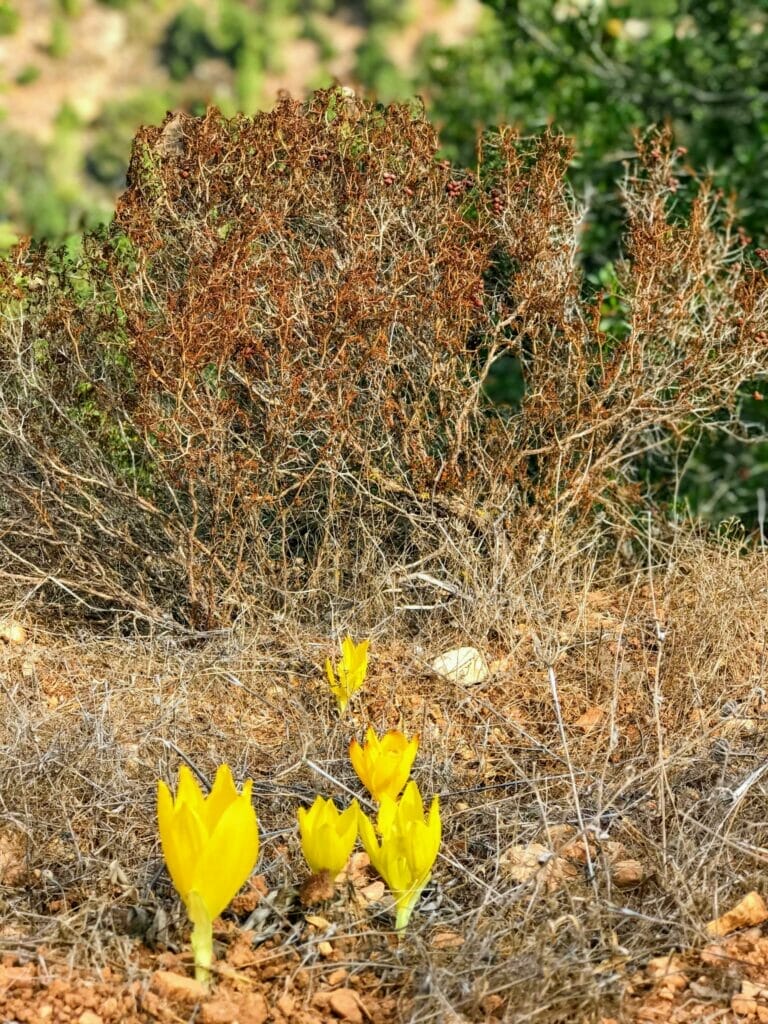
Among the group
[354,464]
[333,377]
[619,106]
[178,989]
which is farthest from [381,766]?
[619,106]

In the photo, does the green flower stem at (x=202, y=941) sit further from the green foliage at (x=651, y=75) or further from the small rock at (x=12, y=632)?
the green foliage at (x=651, y=75)

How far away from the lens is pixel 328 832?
223 cm

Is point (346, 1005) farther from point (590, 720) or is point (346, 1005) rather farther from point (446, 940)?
point (590, 720)

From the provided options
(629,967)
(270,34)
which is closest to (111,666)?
(629,967)

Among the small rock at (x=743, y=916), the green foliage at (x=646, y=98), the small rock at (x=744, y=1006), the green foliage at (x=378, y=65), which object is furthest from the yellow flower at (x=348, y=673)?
the green foliage at (x=378, y=65)

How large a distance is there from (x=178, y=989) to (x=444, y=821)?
0.69 metres

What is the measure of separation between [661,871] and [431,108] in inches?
237

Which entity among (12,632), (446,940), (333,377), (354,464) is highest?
(333,377)

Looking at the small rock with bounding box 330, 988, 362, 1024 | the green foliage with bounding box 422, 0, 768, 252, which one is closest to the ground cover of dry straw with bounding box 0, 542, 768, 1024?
the small rock with bounding box 330, 988, 362, 1024

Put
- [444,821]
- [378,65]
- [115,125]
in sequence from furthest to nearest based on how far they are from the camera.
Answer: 1. [378,65]
2. [115,125]
3. [444,821]

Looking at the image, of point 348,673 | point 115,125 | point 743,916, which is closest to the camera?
point 743,916

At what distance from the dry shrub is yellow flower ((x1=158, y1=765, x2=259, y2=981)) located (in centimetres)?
141

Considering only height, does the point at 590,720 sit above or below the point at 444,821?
below

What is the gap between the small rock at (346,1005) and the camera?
2.07 meters
